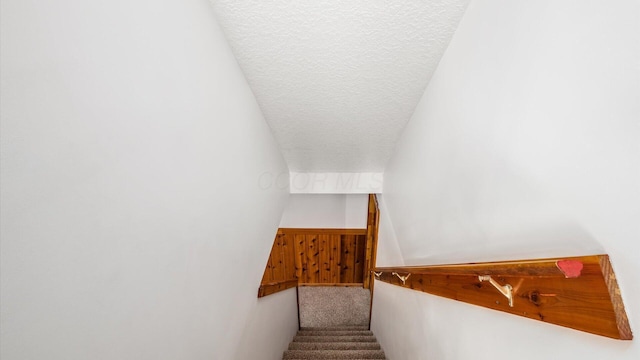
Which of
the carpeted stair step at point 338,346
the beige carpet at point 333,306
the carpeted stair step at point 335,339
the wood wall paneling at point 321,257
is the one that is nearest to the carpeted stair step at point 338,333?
the carpeted stair step at point 335,339

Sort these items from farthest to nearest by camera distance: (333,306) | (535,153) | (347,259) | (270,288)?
1. (347,259)
2. (333,306)
3. (270,288)
4. (535,153)

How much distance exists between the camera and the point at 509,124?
110 centimetres

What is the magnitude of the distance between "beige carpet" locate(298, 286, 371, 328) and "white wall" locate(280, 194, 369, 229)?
163 cm

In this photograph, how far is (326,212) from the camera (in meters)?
5.76

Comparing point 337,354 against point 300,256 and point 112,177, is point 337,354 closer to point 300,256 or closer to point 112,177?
point 300,256

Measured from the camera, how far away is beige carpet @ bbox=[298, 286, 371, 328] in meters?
6.21

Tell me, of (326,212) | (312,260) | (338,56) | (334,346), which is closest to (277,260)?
(312,260)

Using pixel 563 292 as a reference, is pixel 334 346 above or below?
below

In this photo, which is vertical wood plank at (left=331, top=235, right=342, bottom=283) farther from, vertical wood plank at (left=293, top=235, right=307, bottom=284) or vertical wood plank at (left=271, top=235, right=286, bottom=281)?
vertical wood plank at (left=271, top=235, right=286, bottom=281)

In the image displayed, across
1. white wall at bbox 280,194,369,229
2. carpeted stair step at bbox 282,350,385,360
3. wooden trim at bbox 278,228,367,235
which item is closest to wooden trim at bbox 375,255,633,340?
carpeted stair step at bbox 282,350,385,360

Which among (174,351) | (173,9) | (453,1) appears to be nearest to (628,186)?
(453,1)

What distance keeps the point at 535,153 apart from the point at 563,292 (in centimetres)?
38

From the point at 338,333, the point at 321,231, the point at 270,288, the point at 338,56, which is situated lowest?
the point at 338,333

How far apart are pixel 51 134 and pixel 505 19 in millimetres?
1321
